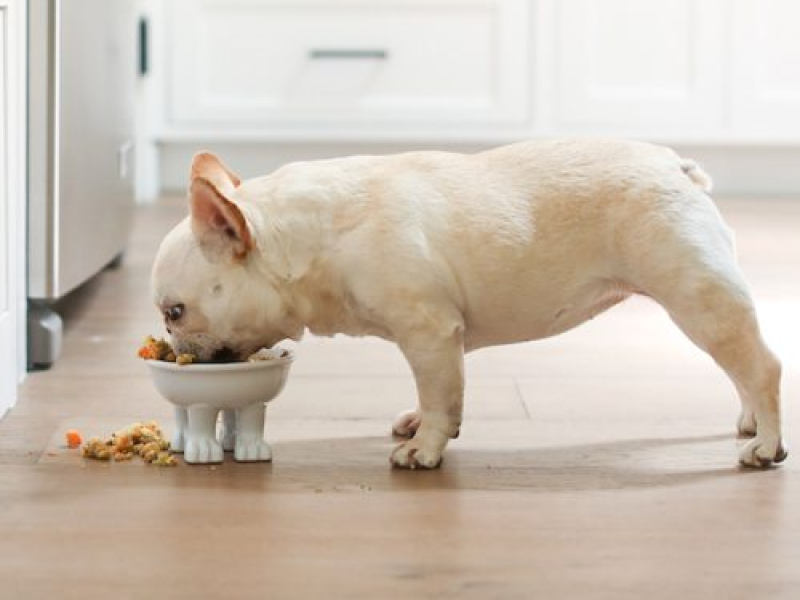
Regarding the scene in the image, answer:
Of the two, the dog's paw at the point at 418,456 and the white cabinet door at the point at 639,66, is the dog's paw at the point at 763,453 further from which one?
the white cabinet door at the point at 639,66

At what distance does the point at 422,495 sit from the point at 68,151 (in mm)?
932

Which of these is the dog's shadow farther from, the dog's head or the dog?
the dog's head

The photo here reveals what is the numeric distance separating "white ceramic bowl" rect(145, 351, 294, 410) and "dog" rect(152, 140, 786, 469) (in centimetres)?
4

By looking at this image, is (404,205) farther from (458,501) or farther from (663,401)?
(663,401)

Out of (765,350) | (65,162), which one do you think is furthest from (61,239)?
(765,350)

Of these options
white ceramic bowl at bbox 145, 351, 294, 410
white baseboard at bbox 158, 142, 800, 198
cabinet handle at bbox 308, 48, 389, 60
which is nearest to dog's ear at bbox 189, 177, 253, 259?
white ceramic bowl at bbox 145, 351, 294, 410

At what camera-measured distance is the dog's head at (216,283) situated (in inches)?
60.9

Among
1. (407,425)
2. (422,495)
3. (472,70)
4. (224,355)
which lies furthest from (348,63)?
(422,495)

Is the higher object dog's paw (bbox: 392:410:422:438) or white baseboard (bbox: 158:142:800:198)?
white baseboard (bbox: 158:142:800:198)

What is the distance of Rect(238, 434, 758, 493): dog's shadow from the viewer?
59.2 inches

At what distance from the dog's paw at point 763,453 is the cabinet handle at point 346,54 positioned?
8.81ft

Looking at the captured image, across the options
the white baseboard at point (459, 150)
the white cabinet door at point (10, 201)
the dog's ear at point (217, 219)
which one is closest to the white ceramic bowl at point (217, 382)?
the dog's ear at point (217, 219)

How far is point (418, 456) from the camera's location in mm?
1562

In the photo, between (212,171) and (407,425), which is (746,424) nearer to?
(407,425)
